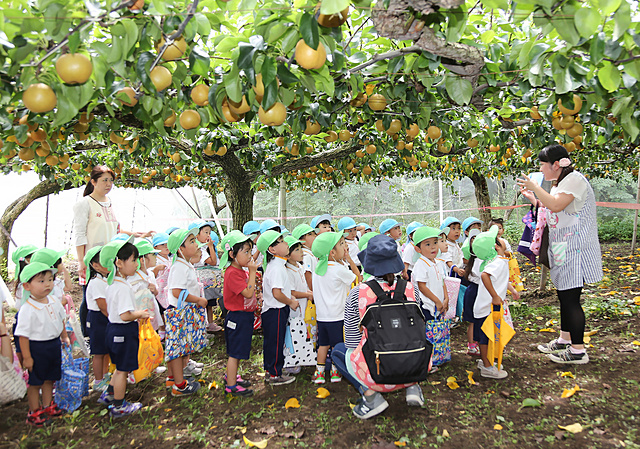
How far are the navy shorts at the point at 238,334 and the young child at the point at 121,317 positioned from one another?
0.58m

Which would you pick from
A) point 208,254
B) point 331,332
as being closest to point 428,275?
point 331,332

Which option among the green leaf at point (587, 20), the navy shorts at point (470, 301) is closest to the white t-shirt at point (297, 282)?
the navy shorts at point (470, 301)

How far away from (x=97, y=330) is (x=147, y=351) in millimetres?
493

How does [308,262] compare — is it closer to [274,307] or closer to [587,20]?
[274,307]

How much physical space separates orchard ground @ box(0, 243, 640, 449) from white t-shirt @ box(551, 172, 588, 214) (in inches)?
47.5

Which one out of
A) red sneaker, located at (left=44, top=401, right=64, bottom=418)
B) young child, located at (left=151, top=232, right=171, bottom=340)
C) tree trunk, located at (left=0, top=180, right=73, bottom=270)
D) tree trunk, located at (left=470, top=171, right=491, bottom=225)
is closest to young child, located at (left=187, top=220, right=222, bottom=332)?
young child, located at (left=151, top=232, right=171, bottom=340)

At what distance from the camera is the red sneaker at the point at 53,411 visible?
260 centimetres

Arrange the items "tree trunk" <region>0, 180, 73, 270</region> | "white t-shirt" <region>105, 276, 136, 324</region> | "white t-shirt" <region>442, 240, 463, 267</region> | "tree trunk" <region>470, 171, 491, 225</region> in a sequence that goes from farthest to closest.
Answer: "tree trunk" <region>470, 171, 491, 225</region>, "tree trunk" <region>0, 180, 73, 270</region>, "white t-shirt" <region>442, 240, 463, 267</region>, "white t-shirt" <region>105, 276, 136, 324</region>

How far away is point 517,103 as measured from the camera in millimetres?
2762

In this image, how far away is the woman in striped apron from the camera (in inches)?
113

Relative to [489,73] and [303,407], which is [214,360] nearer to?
[303,407]

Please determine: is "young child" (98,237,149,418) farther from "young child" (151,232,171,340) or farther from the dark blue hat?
the dark blue hat

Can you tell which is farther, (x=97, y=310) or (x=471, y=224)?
(x=471, y=224)

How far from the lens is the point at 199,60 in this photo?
167cm
